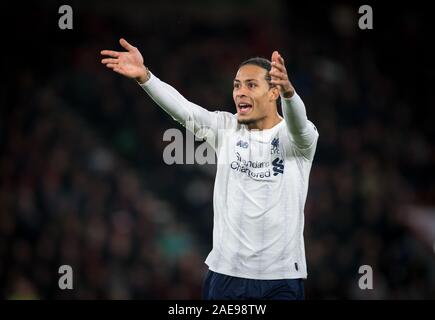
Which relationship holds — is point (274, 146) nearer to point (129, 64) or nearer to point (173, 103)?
point (173, 103)

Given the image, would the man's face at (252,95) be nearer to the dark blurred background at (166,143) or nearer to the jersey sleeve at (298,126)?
the jersey sleeve at (298,126)

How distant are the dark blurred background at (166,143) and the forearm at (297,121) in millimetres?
5389

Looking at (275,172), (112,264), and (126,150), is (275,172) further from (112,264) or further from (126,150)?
(126,150)

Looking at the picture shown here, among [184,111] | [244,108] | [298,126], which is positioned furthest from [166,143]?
[298,126]

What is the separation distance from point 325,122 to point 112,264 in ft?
15.0

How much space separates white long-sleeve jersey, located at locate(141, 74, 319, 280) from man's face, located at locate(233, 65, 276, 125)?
0.49ft

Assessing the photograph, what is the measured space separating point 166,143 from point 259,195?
313 inches

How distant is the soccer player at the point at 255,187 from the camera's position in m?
6.19

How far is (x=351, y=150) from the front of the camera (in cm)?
1391

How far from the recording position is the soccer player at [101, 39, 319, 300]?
619cm

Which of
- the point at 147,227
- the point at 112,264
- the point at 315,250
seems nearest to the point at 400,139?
the point at 315,250

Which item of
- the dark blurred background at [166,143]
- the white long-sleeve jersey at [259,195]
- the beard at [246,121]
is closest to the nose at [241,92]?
the beard at [246,121]

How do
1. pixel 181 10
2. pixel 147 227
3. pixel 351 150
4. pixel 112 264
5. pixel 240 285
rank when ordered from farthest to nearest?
pixel 181 10
pixel 351 150
pixel 147 227
pixel 112 264
pixel 240 285
